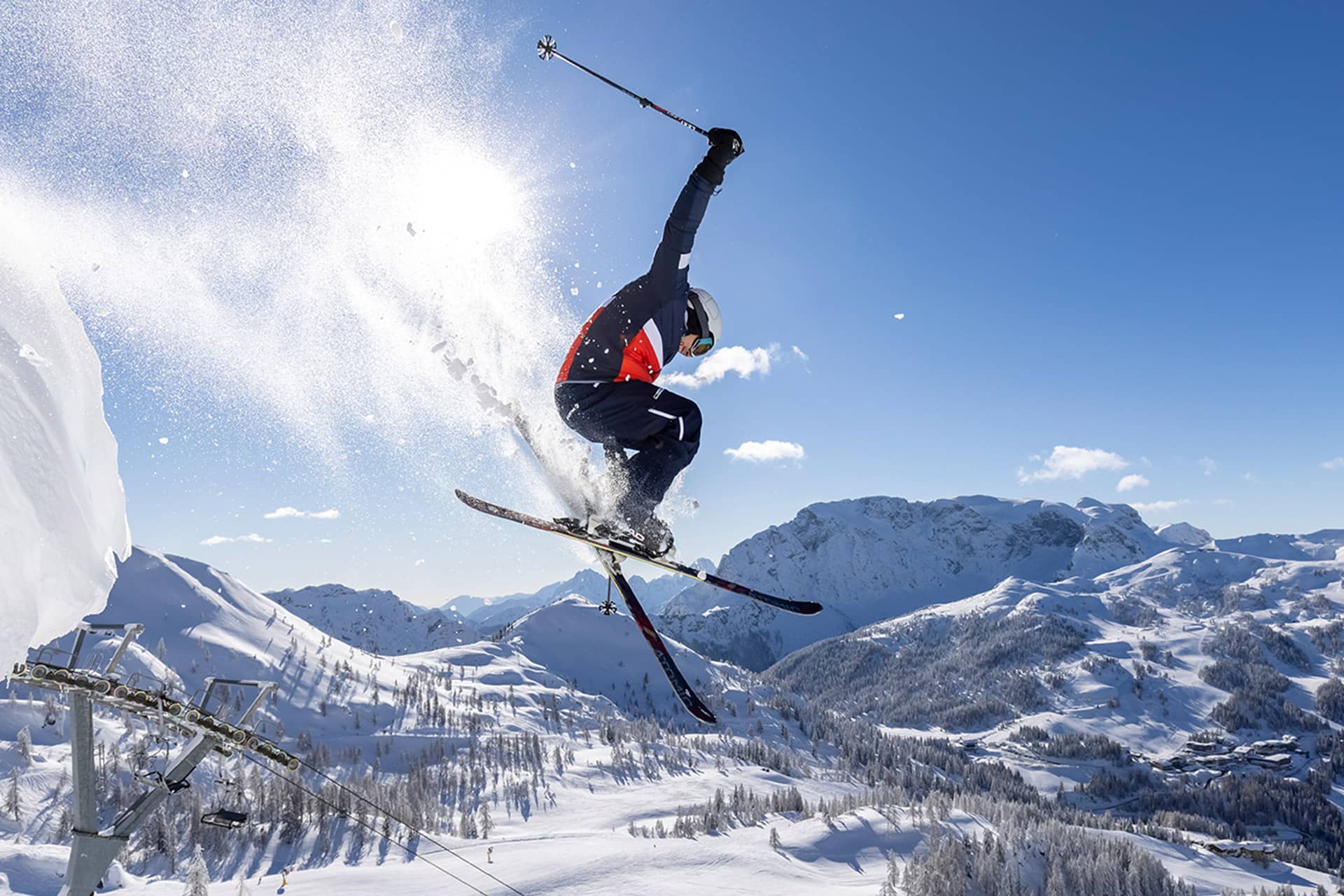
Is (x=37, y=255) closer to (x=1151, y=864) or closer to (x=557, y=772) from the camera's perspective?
(x=1151, y=864)

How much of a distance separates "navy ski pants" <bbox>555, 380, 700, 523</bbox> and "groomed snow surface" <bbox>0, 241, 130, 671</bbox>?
4390 mm

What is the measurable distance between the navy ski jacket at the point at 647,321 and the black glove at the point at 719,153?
0.54 ft

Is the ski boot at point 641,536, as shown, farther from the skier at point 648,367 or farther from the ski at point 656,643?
the ski at point 656,643

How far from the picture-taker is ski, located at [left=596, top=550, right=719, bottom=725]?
30.8 feet

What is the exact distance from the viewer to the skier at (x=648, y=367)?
6.70 metres

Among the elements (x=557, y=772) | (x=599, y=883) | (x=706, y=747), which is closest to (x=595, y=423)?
(x=599, y=883)

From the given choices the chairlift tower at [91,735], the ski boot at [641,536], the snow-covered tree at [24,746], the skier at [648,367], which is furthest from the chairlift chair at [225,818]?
the snow-covered tree at [24,746]

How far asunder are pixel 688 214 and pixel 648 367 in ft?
5.22

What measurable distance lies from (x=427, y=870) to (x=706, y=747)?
325 feet

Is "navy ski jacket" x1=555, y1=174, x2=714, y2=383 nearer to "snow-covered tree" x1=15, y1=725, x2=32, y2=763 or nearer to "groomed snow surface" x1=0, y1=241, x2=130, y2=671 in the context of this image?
"groomed snow surface" x1=0, y1=241, x2=130, y2=671

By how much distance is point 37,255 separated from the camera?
3.53 metres

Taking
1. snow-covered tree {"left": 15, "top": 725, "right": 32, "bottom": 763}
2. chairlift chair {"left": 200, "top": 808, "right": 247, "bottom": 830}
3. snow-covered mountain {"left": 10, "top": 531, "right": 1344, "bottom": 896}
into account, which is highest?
chairlift chair {"left": 200, "top": 808, "right": 247, "bottom": 830}

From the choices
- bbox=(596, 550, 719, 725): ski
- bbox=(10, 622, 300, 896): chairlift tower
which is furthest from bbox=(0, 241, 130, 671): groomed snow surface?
bbox=(10, 622, 300, 896): chairlift tower

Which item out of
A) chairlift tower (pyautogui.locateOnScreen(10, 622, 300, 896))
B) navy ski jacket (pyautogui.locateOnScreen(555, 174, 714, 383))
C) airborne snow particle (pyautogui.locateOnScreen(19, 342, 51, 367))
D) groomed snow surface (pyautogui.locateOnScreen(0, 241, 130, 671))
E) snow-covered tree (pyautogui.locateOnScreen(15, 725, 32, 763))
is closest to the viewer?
groomed snow surface (pyautogui.locateOnScreen(0, 241, 130, 671))
